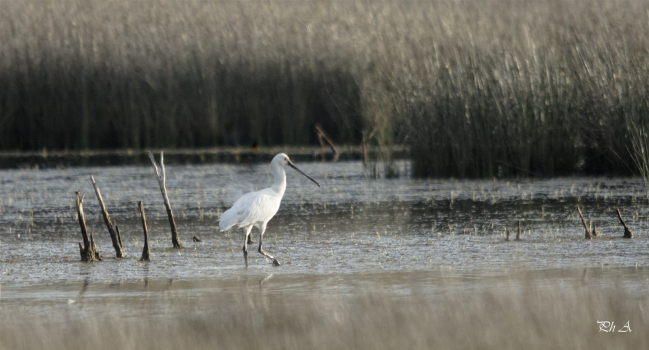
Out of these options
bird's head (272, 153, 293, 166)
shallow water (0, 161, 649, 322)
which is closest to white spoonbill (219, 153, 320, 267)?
shallow water (0, 161, 649, 322)

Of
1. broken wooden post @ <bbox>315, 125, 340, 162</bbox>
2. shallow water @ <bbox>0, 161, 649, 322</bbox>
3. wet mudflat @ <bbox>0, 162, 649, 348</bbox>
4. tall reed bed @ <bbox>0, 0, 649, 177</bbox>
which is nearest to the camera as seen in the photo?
wet mudflat @ <bbox>0, 162, 649, 348</bbox>

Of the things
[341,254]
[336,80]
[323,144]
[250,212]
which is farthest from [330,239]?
[336,80]

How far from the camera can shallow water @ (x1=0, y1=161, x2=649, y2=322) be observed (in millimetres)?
6273

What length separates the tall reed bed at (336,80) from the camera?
39.1 feet

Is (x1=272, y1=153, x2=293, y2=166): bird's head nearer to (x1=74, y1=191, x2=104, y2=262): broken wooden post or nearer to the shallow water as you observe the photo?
the shallow water

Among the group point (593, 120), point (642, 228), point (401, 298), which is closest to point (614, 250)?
point (642, 228)

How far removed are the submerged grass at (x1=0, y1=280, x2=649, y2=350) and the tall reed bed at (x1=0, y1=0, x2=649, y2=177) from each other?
635cm

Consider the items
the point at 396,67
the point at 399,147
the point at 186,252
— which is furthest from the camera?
the point at 399,147

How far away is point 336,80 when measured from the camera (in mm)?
17266

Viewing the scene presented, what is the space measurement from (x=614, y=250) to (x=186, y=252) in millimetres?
3391

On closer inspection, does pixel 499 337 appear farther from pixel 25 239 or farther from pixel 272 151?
pixel 272 151

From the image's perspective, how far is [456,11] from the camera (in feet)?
70.1

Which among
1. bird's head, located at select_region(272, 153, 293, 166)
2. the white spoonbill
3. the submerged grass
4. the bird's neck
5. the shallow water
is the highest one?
bird's head, located at select_region(272, 153, 293, 166)

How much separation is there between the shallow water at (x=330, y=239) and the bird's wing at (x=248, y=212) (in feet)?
0.97
